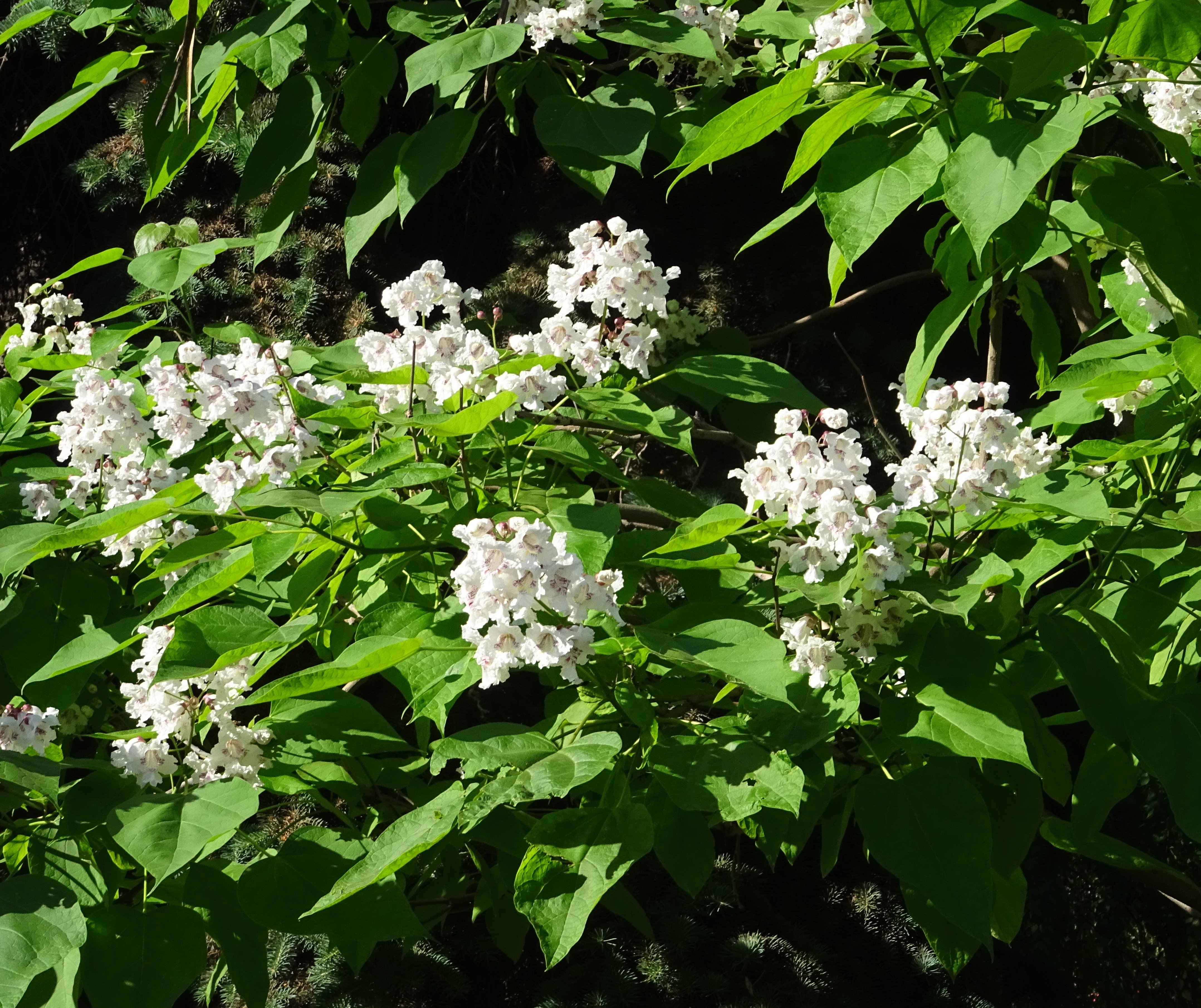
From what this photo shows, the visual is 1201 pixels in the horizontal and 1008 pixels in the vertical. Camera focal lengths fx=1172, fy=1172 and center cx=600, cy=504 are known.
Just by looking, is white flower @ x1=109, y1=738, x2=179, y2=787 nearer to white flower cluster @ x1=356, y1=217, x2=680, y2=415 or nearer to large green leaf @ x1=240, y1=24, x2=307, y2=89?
white flower cluster @ x1=356, y1=217, x2=680, y2=415

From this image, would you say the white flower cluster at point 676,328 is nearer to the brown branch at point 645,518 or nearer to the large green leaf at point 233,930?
the brown branch at point 645,518

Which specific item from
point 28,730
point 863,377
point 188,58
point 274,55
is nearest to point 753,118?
point 188,58

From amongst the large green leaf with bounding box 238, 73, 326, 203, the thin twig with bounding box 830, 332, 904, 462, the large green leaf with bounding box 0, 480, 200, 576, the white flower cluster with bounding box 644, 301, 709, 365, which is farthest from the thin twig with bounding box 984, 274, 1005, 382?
the large green leaf with bounding box 0, 480, 200, 576

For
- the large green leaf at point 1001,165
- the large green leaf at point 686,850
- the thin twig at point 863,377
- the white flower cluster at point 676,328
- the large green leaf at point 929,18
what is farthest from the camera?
the thin twig at point 863,377

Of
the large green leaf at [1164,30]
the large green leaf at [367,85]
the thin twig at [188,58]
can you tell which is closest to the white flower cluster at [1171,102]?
the large green leaf at [1164,30]

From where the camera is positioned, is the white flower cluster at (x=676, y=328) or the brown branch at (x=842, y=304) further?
the brown branch at (x=842, y=304)

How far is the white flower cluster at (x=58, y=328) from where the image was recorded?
2.15 m

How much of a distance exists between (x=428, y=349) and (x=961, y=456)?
0.71m

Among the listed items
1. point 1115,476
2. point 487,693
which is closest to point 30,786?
point 1115,476

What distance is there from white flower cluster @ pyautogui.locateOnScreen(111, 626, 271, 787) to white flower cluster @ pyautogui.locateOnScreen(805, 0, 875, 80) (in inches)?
44.3

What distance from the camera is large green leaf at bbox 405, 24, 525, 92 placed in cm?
156

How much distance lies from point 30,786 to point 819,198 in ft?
3.54

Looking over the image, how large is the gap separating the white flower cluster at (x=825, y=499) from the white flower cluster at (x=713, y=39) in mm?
947

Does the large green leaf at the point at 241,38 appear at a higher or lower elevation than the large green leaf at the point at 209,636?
higher
